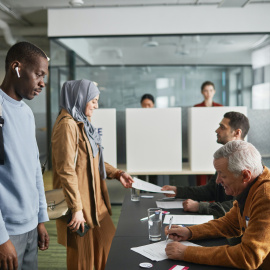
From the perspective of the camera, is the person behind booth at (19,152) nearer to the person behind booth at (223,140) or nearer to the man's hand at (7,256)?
the man's hand at (7,256)

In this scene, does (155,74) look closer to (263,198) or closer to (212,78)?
Answer: (212,78)

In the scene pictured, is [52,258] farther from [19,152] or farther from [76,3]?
[76,3]

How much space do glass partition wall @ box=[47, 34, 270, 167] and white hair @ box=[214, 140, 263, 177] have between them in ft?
13.7

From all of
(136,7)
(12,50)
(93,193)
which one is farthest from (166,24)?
(12,50)

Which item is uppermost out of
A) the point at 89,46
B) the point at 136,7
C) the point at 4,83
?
the point at 136,7

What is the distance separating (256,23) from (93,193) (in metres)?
4.34

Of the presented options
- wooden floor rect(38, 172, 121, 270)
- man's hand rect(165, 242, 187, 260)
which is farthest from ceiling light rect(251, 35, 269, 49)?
man's hand rect(165, 242, 187, 260)

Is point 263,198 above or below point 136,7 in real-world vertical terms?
below

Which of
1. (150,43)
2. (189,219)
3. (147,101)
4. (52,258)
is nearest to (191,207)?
(189,219)

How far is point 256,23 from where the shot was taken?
553 centimetres

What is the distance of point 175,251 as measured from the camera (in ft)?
4.93

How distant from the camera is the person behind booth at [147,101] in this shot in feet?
17.4

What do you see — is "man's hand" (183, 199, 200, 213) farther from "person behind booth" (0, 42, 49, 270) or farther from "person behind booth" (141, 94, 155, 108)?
"person behind booth" (141, 94, 155, 108)

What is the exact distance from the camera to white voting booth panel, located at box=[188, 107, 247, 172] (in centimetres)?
424
